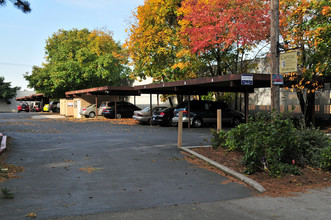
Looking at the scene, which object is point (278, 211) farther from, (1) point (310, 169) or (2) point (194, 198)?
(1) point (310, 169)

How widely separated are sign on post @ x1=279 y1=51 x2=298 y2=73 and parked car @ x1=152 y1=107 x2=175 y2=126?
13.9 m

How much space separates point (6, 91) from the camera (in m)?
75.1

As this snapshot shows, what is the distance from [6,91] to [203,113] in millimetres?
65812

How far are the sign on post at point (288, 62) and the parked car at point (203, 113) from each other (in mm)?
12363

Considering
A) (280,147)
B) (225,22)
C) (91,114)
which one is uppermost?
(225,22)

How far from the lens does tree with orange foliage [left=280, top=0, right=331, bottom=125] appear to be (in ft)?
43.1

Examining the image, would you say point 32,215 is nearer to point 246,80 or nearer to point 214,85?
point 246,80

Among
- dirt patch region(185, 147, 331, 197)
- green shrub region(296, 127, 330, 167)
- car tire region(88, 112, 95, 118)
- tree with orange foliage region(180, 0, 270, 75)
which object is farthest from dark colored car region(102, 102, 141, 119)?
green shrub region(296, 127, 330, 167)

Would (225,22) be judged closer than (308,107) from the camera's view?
Yes

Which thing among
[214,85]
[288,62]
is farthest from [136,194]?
[214,85]

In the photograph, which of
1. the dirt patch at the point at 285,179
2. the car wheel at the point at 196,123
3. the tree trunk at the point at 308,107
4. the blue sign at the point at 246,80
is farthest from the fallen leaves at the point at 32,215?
the car wheel at the point at 196,123

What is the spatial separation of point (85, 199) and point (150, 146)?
6627 mm

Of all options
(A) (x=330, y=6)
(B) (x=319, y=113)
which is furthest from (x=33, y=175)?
(B) (x=319, y=113)

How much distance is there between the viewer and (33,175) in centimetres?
746
